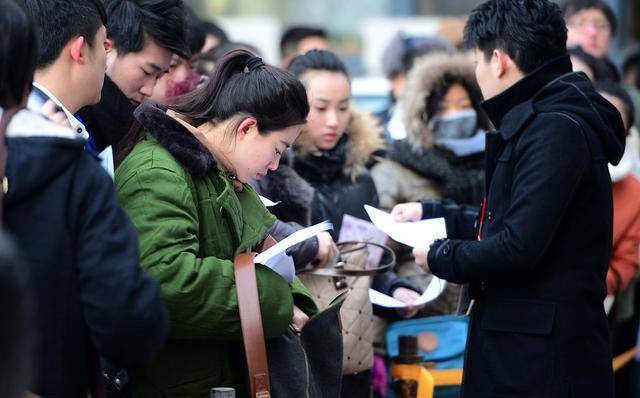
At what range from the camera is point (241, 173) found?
10.0 feet

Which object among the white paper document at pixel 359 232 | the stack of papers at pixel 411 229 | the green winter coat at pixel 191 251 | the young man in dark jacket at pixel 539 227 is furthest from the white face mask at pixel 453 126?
the green winter coat at pixel 191 251

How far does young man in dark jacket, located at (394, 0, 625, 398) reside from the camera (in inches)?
127

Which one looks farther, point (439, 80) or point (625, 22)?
point (625, 22)

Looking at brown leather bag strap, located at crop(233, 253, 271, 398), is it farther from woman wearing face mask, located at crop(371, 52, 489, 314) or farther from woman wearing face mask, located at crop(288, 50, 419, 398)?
woman wearing face mask, located at crop(371, 52, 489, 314)

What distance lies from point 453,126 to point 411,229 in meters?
1.58

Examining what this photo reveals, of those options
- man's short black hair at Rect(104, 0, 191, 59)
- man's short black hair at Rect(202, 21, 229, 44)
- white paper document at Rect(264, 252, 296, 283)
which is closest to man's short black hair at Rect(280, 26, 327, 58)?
man's short black hair at Rect(202, 21, 229, 44)

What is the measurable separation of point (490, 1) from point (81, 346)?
1.95 metres

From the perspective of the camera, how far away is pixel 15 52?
2170mm

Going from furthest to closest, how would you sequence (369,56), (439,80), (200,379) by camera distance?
(369,56)
(439,80)
(200,379)

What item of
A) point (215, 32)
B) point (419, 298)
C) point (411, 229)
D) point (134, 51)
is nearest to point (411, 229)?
point (411, 229)

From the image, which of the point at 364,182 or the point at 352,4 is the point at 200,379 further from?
the point at 352,4

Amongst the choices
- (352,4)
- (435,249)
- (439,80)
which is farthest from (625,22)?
(435,249)

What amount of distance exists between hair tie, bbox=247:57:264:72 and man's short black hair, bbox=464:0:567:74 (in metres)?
0.85

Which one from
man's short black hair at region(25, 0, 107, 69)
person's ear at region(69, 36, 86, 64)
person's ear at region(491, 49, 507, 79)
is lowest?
person's ear at region(491, 49, 507, 79)
